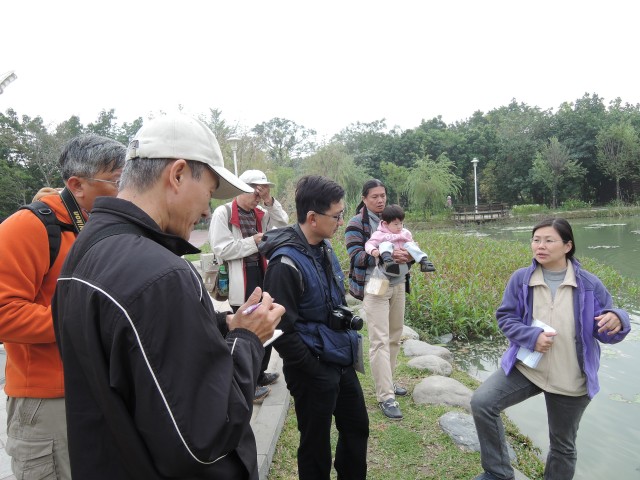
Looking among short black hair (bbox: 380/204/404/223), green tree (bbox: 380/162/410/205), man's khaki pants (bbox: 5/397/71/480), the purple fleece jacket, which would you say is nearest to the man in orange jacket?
man's khaki pants (bbox: 5/397/71/480)

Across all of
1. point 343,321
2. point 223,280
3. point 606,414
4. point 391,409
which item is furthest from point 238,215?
point 606,414

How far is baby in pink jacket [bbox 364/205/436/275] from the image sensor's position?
3385mm

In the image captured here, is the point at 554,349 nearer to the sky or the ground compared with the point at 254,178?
nearer to the ground

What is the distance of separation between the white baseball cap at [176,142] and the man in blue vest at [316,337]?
40.4 inches

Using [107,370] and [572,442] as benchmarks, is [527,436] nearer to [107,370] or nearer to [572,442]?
[572,442]

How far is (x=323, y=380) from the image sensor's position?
209 cm

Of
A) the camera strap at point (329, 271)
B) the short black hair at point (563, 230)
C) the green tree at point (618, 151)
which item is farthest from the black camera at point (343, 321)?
the green tree at point (618, 151)

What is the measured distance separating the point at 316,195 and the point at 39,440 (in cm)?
152

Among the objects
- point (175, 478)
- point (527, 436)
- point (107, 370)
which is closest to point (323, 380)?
point (175, 478)

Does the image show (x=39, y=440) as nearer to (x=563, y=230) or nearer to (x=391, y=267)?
(x=391, y=267)

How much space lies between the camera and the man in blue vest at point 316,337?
2.07 metres

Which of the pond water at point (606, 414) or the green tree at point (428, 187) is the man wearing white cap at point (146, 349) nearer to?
the pond water at point (606, 414)

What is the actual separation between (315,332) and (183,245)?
1.17 metres

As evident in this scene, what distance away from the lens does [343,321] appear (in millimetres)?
2180
